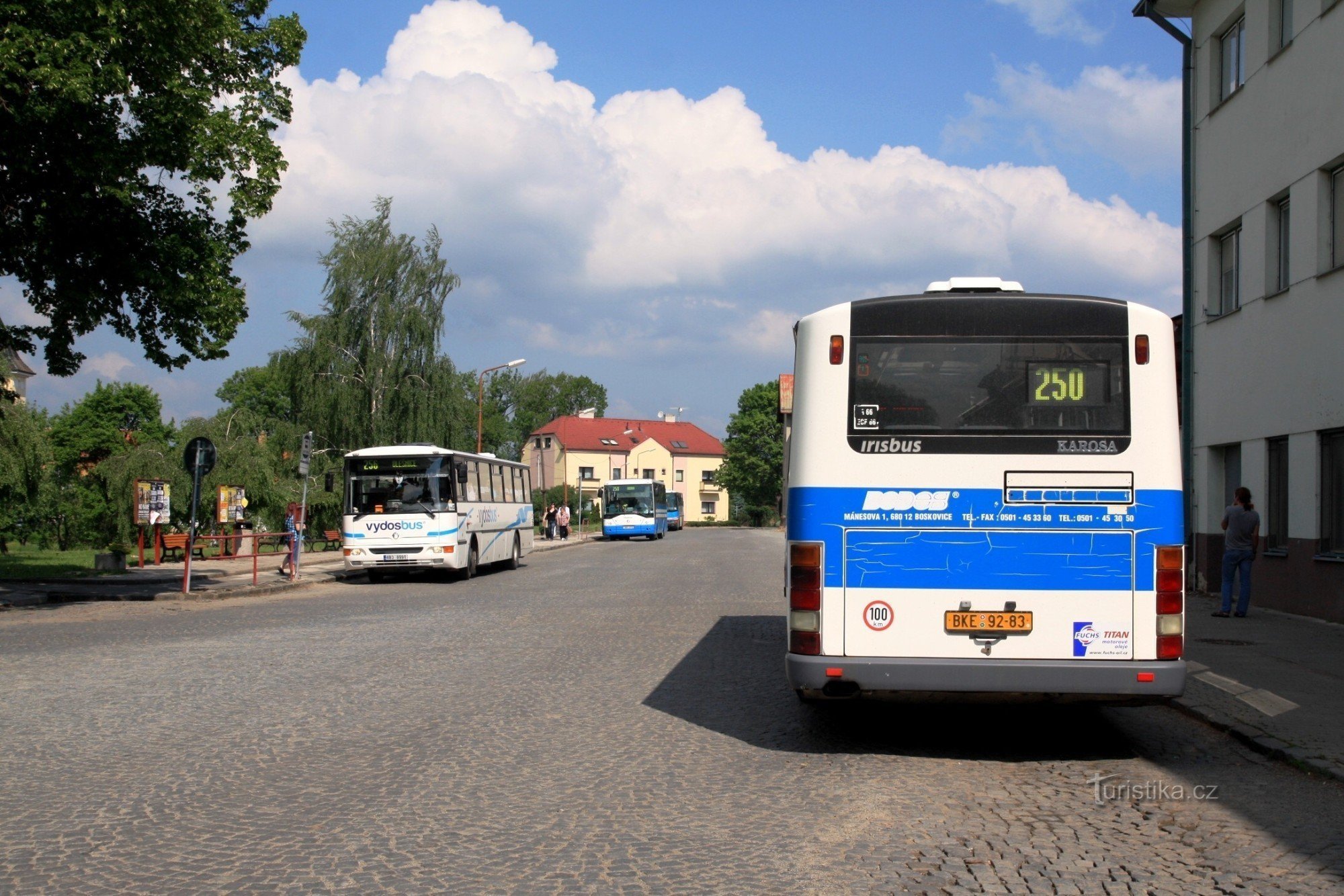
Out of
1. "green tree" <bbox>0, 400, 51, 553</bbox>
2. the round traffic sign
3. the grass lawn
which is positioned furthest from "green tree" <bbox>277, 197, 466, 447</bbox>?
the round traffic sign

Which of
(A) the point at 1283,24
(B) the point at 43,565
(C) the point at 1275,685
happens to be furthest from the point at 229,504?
(C) the point at 1275,685

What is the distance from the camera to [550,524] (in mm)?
59406

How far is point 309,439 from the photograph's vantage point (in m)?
25.1

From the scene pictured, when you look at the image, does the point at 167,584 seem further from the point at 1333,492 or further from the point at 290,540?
the point at 1333,492

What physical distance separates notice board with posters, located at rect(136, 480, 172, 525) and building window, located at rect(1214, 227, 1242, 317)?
68.6 feet

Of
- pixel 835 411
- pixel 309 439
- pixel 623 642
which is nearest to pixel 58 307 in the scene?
pixel 309 439

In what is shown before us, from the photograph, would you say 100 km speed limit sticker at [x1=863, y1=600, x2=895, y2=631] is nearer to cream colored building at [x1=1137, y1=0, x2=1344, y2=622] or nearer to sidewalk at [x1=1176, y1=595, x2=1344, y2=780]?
sidewalk at [x1=1176, y1=595, x2=1344, y2=780]

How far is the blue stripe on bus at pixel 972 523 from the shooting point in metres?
7.21

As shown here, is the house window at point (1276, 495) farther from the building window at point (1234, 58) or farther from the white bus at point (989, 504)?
the white bus at point (989, 504)

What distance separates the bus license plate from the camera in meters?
7.28

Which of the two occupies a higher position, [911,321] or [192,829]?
[911,321]

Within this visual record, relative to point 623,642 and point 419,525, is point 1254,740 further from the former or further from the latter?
point 419,525

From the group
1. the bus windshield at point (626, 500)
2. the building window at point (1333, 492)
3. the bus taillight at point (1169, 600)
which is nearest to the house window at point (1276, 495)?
the building window at point (1333, 492)

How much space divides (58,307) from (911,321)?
53.3 ft
